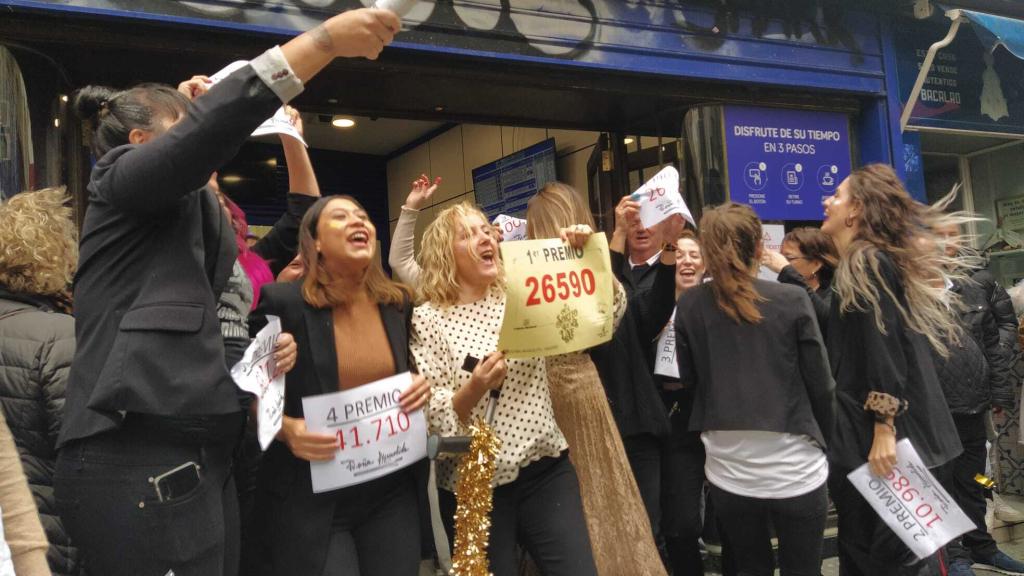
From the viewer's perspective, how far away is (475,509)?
10.2 feet

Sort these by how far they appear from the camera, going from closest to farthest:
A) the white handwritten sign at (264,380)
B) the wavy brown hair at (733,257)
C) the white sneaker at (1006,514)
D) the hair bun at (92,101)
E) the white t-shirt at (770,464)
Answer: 1. the white handwritten sign at (264,380)
2. the hair bun at (92,101)
3. the white t-shirt at (770,464)
4. the wavy brown hair at (733,257)
5. the white sneaker at (1006,514)

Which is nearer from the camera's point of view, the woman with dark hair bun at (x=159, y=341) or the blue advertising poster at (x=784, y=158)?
the woman with dark hair bun at (x=159, y=341)

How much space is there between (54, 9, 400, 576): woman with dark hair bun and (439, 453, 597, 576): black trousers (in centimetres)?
130

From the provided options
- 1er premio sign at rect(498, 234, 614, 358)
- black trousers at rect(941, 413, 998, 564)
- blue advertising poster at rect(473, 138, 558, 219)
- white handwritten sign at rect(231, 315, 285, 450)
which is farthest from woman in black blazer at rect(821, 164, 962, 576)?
blue advertising poster at rect(473, 138, 558, 219)

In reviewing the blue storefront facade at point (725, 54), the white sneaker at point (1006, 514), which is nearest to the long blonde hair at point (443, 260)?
the blue storefront facade at point (725, 54)

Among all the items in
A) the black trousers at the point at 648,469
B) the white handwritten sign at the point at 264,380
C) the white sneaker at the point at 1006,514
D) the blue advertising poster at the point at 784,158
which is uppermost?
the blue advertising poster at the point at 784,158

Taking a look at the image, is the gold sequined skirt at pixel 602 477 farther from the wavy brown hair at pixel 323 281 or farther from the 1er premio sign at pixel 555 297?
the wavy brown hair at pixel 323 281

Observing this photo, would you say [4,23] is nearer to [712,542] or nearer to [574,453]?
[574,453]

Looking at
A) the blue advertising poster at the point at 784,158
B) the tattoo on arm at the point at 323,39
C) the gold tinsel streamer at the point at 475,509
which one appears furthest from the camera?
the blue advertising poster at the point at 784,158

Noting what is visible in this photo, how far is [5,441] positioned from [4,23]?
10.4 feet

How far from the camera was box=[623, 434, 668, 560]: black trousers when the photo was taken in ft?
13.1

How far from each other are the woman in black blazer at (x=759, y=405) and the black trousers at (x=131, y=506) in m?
2.18

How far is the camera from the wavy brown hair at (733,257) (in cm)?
353

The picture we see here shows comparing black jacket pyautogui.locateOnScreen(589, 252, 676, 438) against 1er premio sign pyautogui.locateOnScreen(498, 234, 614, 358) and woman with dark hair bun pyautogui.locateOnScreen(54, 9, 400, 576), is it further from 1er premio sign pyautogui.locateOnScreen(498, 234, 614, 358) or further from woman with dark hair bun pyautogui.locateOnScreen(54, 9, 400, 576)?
woman with dark hair bun pyautogui.locateOnScreen(54, 9, 400, 576)
